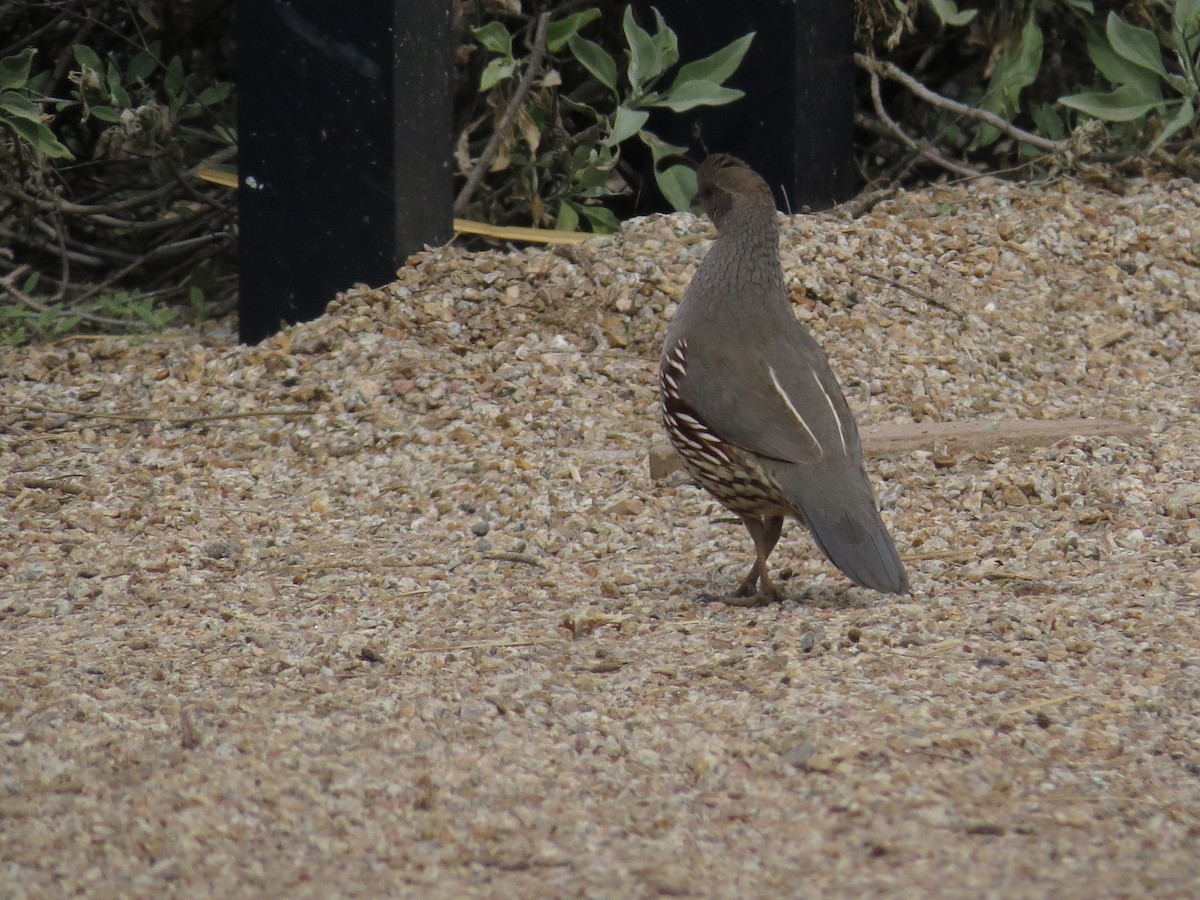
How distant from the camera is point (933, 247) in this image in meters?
6.36

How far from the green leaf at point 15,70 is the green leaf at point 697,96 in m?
2.34

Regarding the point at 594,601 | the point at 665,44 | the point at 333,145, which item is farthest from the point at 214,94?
the point at 594,601

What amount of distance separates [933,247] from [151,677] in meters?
3.89

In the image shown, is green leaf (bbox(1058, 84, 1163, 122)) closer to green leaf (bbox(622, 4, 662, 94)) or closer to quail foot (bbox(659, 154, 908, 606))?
green leaf (bbox(622, 4, 662, 94))

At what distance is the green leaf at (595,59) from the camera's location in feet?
20.8

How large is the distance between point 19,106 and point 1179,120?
450cm

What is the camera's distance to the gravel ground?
255cm

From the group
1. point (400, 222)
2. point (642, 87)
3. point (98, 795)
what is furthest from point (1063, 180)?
point (98, 795)

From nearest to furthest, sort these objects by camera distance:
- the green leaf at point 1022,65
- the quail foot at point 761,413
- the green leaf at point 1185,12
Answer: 1. the quail foot at point 761,413
2. the green leaf at point 1185,12
3. the green leaf at point 1022,65

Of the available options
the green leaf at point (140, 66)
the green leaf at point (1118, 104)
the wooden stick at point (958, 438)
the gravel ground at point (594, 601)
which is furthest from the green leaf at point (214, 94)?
the green leaf at point (1118, 104)

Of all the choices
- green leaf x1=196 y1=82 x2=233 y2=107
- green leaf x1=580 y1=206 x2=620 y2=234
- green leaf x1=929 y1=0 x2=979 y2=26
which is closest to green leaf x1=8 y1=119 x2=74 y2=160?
green leaf x1=196 y1=82 x2=233 y2=107

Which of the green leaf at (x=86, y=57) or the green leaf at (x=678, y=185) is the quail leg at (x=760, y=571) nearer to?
the green leaf at (x=678, y=185)

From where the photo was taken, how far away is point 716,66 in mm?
6395

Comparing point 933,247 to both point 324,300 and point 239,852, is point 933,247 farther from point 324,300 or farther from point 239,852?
point 239,852
